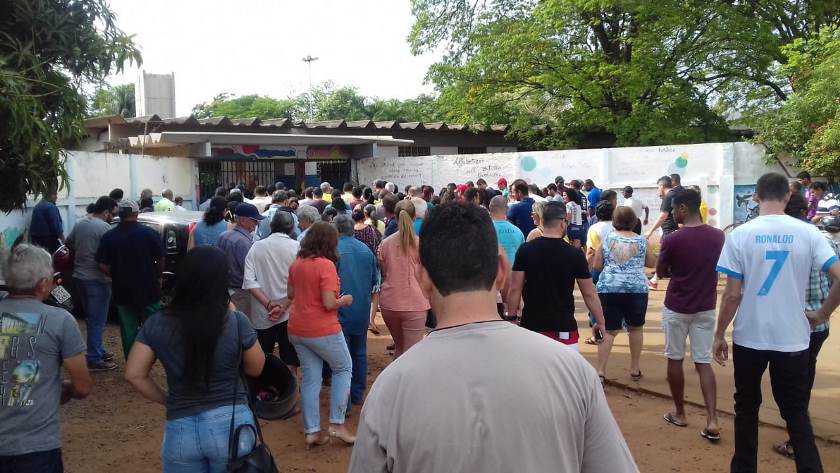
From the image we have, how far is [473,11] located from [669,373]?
2318cm

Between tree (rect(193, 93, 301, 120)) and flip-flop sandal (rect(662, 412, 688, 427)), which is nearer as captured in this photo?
flip-flop sandal (rect(662, 412, 688, 427))

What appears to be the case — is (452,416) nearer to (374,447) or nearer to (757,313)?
(374,447)

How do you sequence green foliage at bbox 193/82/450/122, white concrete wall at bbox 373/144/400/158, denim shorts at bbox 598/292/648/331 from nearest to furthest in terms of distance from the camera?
denim shorts at bbox 598/292/648/331 < white concrete wall at bbox 373/144/400/158 < green foliage at bbox 193/82/450/122

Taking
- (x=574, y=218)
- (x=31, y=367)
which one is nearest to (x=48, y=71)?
(x=31, y=367)

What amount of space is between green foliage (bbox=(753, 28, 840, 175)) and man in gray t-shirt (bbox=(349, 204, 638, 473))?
16228mm

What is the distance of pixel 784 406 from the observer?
15.2 feet

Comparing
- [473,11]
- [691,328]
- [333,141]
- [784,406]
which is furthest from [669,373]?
[473,11]

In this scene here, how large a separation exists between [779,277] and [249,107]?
194ft

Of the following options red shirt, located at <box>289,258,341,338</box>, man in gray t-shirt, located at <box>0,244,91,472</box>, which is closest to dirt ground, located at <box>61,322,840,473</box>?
red shirt, located at <box>289,258,341,338</box>

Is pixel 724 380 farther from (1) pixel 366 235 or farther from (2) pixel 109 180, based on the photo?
(2) pixel 109 180

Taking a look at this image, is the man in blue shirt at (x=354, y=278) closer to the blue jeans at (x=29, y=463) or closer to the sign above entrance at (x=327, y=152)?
the blue jeans at (x=29, y=463)

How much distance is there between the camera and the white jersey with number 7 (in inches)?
181

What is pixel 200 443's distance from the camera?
→ 3.41m

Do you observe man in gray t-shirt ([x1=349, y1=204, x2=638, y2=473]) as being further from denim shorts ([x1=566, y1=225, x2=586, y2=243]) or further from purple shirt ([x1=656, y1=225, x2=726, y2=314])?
denim shorts ([x1=566, y1=225, x2=586, y2=243])
